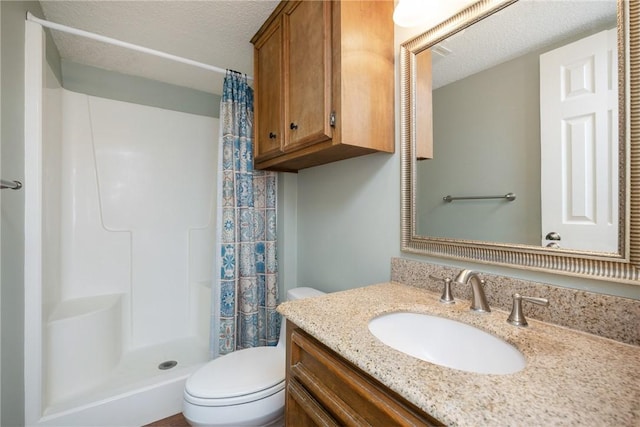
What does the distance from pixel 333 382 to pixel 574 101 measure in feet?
3.21

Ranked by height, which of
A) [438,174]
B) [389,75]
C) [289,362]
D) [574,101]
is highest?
[389,75]

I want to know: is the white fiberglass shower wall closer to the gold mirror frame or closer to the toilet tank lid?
the toilet tank lid

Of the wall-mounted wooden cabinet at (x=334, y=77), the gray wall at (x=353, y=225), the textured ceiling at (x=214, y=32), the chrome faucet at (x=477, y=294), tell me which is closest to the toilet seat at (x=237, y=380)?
the gray wall at (x=353, y=225)

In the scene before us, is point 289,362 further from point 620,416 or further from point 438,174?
point 438,174

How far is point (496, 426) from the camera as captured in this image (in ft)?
1.25

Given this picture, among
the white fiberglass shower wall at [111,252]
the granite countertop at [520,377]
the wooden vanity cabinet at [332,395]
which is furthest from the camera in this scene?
the white fiberglass shower wall at [111,252]

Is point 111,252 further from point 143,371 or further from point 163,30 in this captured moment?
point 163,30

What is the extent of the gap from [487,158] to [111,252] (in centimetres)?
245

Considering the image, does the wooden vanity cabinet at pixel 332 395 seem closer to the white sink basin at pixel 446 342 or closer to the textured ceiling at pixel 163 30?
the white sink basin at pixel 446 342

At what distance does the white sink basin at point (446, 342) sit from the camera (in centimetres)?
69

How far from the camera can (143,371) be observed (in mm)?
1841

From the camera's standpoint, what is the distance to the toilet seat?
43.5 inches

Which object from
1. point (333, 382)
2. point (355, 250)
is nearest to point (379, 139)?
point (355, 250)

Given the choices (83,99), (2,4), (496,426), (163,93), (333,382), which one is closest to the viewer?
(496,426)
